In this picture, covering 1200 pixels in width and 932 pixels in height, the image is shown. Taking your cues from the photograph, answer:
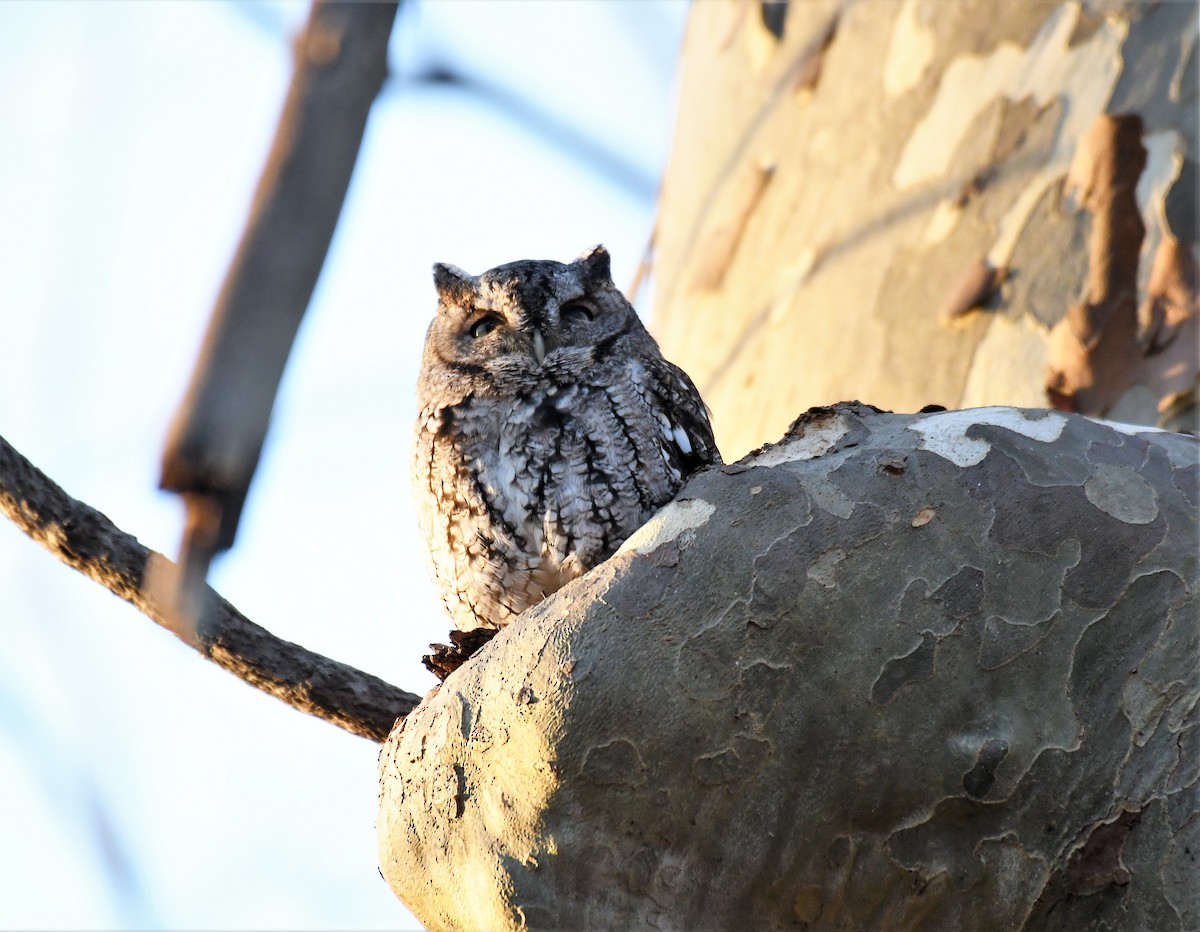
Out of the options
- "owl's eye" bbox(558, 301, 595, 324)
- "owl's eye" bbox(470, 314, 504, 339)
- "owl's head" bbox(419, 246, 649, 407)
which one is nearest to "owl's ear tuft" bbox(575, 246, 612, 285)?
"owl's head" bbox(419, 246, 649, 407)

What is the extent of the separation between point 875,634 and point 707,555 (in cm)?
28

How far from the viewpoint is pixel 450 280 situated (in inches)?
142

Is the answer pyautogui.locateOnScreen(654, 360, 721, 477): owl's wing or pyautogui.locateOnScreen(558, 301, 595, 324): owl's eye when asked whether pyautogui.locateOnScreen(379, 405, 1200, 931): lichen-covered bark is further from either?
pyautogui.locateOnScreen(558, 301, 595, 324): owl's eye

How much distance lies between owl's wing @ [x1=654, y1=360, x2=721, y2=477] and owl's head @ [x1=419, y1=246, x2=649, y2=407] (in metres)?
0.18

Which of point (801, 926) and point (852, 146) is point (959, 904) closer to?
point (801, 926)

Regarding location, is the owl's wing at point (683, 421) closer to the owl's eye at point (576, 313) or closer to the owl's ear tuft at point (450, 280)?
the owl's eye at point (576, 313)

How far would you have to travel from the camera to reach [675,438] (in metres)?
3.09

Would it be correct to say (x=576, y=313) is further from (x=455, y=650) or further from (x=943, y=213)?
(x=455, y=650)

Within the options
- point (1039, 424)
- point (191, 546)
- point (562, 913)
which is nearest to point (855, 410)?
point (1039, 424)

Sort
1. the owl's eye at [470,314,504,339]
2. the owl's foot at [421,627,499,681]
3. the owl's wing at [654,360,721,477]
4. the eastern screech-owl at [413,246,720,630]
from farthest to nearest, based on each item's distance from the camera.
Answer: the owl's eye at [470,314,504,339]
the owl's wing at [654,360,721,477]
the eastern screech-owl at [413,246,720,630]
the owl's foot at [421,627,499,681]

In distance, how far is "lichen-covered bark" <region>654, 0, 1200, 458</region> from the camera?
3.11 meters

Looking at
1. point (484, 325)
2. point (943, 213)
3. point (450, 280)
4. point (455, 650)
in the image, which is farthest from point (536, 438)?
point (943, 213)

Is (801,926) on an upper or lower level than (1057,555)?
lower

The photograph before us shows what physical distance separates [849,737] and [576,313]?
6.10 ft
